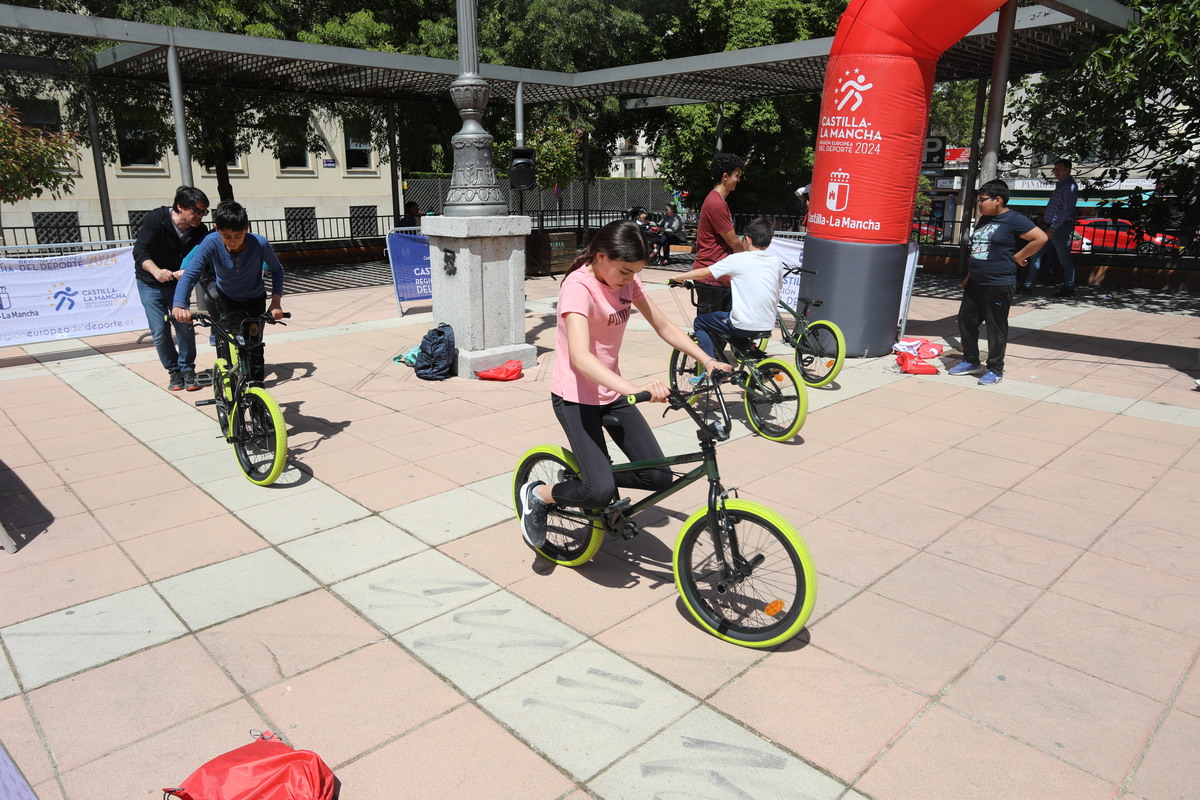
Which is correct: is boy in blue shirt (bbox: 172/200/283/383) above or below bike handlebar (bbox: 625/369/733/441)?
above

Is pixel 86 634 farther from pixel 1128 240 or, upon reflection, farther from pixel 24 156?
pixel 1128 240

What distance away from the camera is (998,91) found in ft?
34.1

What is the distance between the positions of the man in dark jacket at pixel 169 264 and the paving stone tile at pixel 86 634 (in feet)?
13.2

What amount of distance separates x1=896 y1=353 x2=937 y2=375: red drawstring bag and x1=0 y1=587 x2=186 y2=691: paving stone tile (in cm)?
742

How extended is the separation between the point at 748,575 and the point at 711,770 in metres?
0.95

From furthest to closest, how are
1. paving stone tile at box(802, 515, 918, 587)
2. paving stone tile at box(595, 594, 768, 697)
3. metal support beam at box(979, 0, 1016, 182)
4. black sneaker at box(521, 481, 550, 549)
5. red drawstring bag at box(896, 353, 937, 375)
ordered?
1. metal support beam at box(979, 0, 1016, 182)
2. red drawstring bag at box(896, 353, 937, 375)
3. paving stone tile at box(802, 515, 918, 587)
4. black sneaker at box(521, 481, 550, 549)
5. paving stone tile at box(595, 594, 768, 697)

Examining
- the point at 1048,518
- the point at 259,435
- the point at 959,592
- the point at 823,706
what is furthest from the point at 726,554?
the point at 259,435

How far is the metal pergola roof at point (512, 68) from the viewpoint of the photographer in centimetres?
1127

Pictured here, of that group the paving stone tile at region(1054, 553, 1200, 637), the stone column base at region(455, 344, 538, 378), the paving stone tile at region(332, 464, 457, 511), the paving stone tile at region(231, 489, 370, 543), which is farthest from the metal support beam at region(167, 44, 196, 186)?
the paving stone tile at region(1054, 553, 1200, 637)

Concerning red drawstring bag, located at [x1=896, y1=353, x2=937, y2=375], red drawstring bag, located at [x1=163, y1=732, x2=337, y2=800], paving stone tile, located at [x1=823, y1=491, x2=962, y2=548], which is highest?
red drawstring bag, located at [x1=896, y1=353, x2=937, y2=375]

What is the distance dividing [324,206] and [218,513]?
32.3 meters

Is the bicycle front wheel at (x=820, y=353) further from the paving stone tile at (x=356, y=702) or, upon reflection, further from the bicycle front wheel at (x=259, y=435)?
the paving stone tile at (x=356, y=702)

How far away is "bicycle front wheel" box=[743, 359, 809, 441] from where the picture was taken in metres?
6.38

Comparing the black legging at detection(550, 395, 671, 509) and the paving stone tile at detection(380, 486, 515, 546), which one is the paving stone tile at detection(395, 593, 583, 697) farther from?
the paving stone tile at detection(380, 486, 515, 546)
